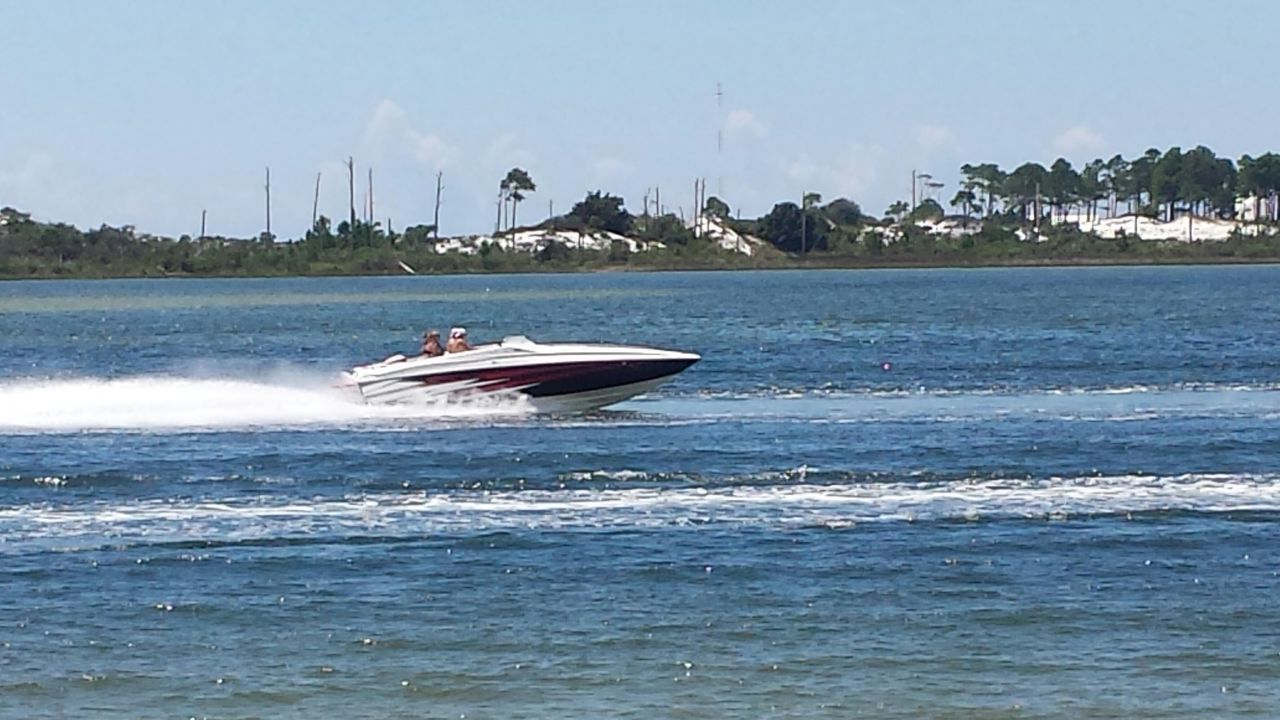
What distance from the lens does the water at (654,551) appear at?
15.3 meters

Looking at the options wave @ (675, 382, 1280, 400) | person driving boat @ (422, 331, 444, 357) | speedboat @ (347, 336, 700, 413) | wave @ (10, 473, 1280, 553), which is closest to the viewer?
wave @ (10, 473, 1280, 553)

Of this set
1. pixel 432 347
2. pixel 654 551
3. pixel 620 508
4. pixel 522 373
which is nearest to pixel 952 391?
pixel 522 373

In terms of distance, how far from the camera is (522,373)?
3478cm

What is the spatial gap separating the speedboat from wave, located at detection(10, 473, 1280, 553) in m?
9.98

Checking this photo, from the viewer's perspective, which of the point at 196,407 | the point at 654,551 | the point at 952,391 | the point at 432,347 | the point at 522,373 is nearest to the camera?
the point at 654,551

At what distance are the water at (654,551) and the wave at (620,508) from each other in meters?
0.09

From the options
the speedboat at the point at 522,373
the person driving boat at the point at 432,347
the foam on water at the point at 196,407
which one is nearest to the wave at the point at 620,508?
the foam on water at the point at 196,407

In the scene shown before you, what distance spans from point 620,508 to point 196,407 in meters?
14.8

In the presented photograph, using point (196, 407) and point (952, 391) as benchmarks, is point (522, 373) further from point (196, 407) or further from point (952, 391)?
point (952, 391)

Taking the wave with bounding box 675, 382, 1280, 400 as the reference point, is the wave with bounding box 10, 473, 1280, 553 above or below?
below

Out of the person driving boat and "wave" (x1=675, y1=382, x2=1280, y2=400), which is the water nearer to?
"wave" (x1=675, y1=382, x2=1280, y2=400)

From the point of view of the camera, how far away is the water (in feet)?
50.1

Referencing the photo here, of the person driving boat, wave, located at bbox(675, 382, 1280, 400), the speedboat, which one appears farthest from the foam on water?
wave, located at bbox(675, 382, 1280, 400)

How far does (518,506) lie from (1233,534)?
767 cm
